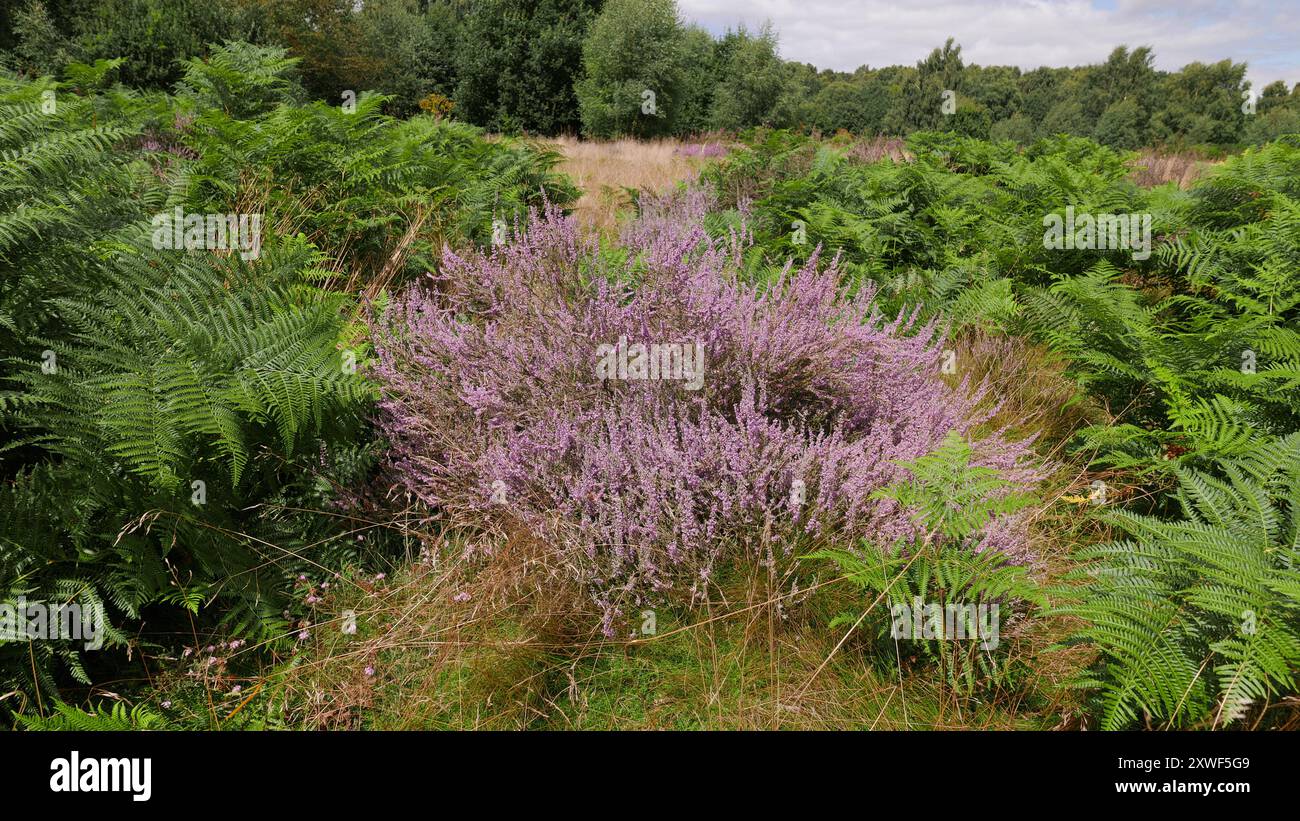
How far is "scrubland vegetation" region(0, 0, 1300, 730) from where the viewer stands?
201 centimetres

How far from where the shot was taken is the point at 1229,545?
1.85 m

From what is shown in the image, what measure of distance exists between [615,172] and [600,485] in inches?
395

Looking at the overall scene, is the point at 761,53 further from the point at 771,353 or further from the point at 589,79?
the point at 771,353

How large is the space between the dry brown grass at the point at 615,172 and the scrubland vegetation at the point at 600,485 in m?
2.17

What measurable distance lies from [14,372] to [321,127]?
119 inches

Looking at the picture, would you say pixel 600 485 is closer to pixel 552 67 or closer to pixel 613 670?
pixel 613 670

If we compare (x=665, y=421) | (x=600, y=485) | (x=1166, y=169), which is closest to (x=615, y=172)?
(x=1166, y=169)

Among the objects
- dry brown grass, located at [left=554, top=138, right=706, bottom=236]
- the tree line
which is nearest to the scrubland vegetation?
dry brown grass, located at [left=554, top=138, right=706, bottom=236]

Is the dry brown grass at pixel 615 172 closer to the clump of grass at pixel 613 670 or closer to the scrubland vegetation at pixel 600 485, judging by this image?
the scrubland vegetation at pixel 600 485

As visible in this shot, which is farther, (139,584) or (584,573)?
(584,573)

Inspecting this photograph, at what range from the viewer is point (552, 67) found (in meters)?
23.7

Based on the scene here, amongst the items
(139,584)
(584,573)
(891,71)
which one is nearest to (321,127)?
(139,584)

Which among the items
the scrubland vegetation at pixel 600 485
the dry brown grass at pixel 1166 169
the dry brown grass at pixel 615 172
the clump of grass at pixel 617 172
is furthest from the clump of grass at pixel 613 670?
the dry brown grass at pixel 1166 169
